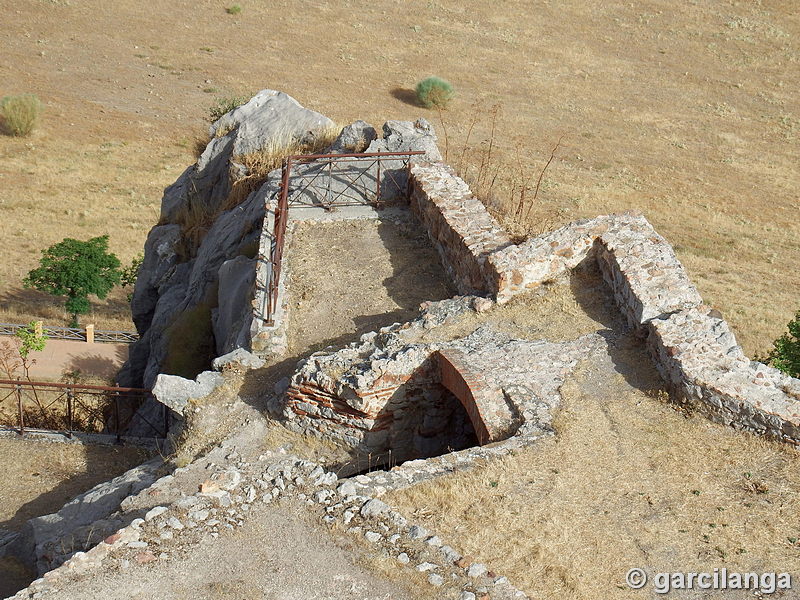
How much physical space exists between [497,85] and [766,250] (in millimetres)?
20599

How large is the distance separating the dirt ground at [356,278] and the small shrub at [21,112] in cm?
2708

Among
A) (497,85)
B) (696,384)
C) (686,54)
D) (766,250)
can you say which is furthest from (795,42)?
(696,384)

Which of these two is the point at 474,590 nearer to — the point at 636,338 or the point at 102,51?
the point at 636,338

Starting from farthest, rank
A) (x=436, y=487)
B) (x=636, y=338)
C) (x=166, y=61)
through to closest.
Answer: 1. (x=166, y=61)
2. (x=636, y=338)
3. (x=436, y=487)

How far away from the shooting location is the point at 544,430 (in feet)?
29.3

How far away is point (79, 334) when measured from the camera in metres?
25.9

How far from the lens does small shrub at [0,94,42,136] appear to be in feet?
120

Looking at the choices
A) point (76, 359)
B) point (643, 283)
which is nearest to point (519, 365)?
point (643, 283)

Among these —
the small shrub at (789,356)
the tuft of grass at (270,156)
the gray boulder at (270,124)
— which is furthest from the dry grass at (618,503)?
the gray boulder at (270,124)

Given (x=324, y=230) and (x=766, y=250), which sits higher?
(x=324, y=230)

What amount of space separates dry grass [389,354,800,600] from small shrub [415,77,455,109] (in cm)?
3289

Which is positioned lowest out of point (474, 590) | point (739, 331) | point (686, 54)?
point (739, 331)

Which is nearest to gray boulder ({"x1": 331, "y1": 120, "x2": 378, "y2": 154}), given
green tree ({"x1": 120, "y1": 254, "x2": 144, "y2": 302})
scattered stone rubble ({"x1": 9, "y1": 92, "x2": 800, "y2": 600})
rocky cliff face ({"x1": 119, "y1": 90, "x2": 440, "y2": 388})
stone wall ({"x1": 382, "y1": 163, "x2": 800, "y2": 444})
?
rocky cliff face ({"x1": 119, "y1": 90, "x2": 440, "y2": 388})

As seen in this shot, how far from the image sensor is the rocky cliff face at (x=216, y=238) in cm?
1423
